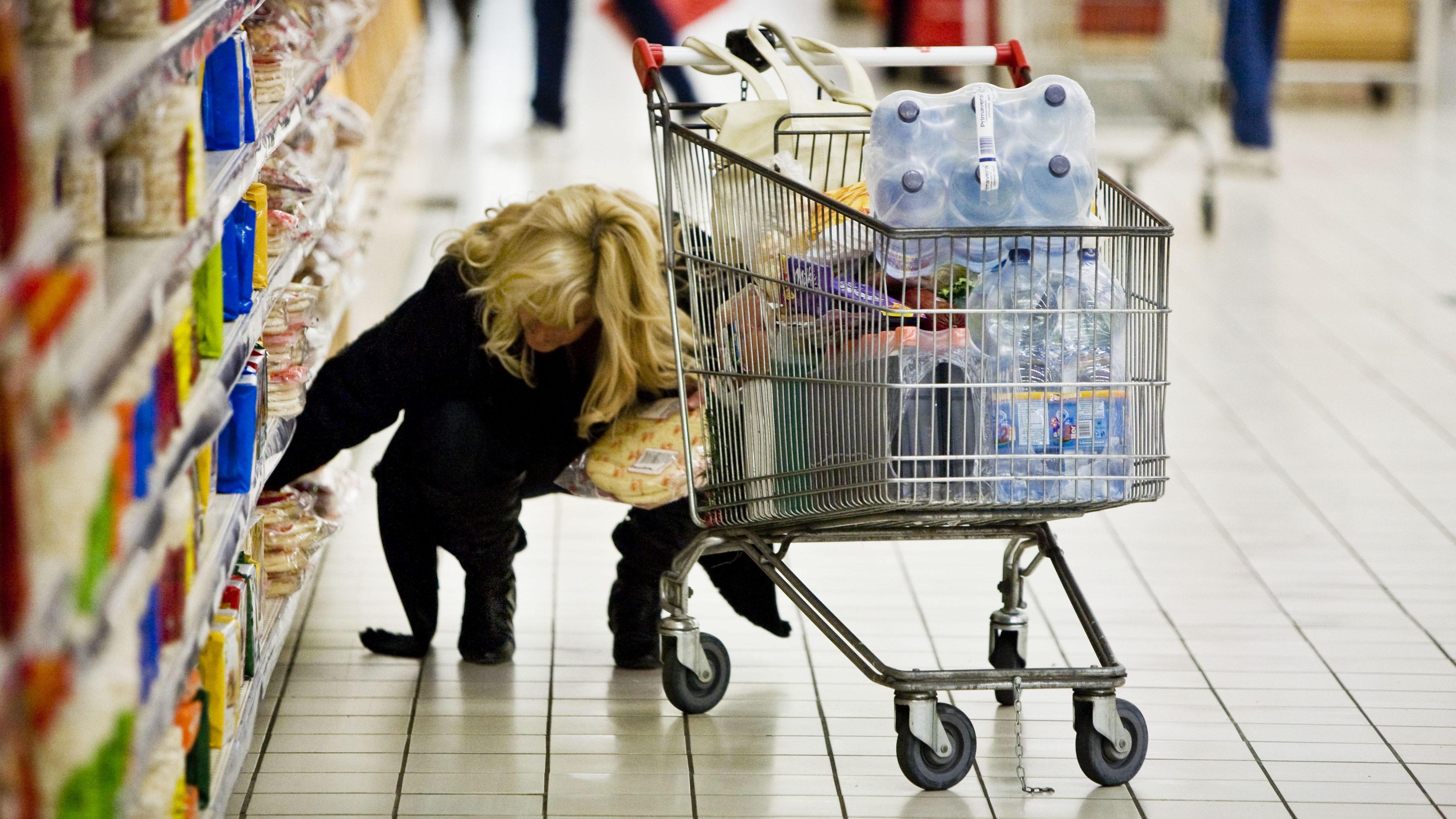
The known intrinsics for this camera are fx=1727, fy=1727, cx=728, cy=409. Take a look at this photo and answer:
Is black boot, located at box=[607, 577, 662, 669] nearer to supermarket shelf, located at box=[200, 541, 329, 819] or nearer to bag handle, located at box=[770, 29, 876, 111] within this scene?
supermarket shelf, located at box=[200, 541, 329, 819]

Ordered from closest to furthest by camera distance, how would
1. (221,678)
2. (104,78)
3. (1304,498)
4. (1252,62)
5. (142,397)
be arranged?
(104,78) < (142,397) < (221,678) < (1304,498) < (1252,62)

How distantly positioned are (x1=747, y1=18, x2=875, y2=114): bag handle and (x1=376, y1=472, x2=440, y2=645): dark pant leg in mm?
1025

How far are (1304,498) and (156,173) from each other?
130 inches

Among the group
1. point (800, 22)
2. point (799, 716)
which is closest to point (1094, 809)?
point (799, 716)

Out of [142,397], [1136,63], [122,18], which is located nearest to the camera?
[142,397]

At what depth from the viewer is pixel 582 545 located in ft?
13.3

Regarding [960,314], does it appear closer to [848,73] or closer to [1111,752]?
[848,73]

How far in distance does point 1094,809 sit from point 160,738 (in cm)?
149

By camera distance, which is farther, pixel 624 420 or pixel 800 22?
pixel 800 22

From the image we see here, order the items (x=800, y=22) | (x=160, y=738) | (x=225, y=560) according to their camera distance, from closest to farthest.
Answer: (x=160, y=738) → (x=225, y=560) → (x=800, y=22)

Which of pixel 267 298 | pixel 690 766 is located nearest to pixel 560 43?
pixel 267 298

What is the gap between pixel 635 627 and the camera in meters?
3.31

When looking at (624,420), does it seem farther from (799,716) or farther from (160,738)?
(160,738)

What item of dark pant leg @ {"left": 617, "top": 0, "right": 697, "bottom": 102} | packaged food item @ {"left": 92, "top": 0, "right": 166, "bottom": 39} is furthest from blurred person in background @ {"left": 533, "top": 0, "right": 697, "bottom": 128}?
packaged food item @ {"left": 92, "top": 0, "right": 166, "bottom": 39}
